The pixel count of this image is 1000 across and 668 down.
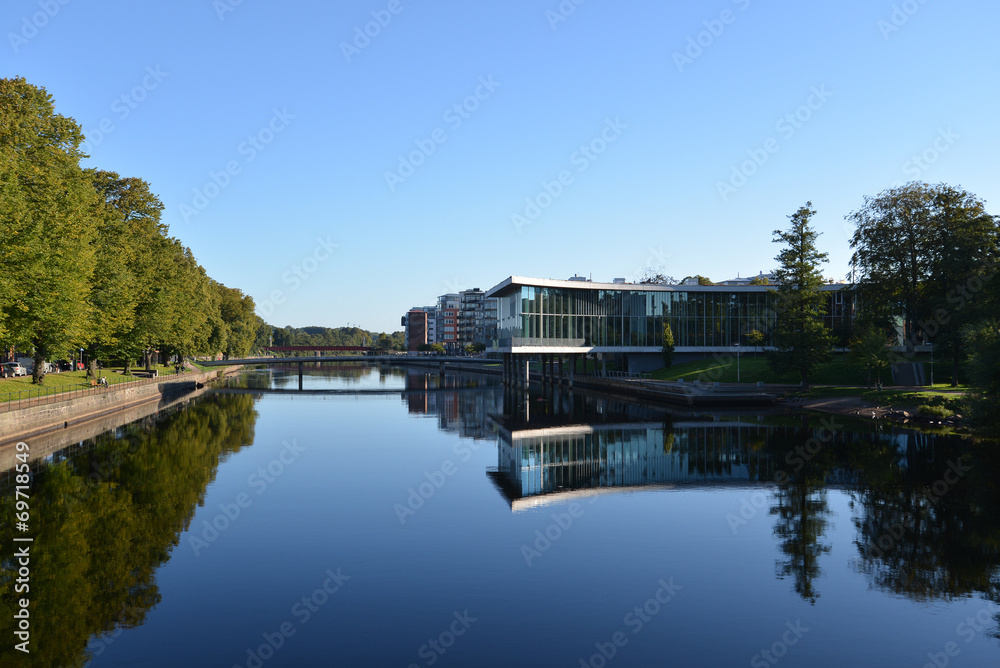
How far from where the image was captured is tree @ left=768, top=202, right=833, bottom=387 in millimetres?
67062

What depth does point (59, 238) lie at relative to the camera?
1742 inches

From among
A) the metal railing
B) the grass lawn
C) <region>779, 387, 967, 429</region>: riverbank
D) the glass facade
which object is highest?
the glass facade

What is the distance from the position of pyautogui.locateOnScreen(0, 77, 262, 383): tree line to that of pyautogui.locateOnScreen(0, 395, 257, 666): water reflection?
940cm

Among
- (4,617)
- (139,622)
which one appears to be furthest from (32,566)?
(139,622)

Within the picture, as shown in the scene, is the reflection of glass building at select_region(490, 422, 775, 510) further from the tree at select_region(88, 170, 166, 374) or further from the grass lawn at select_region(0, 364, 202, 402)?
the tree at select_region(88, 170, 166, 374)

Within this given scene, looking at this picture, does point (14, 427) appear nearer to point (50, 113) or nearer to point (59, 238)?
point (59, 238)

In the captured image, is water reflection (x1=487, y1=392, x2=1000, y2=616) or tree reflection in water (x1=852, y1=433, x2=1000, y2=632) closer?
tree reflection in water (x1=852, y1=433, x2=1000, y2=632)

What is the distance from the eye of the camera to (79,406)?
51469 millimetres

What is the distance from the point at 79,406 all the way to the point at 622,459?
41935mm

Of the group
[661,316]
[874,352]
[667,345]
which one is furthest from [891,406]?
[661,316]

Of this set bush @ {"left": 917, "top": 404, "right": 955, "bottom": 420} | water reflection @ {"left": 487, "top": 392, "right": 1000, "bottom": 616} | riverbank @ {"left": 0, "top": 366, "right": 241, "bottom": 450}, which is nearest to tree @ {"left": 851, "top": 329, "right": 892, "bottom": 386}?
water reflection @ {"left": 487, "top": 392, "right": 1000, "bottom": 616}

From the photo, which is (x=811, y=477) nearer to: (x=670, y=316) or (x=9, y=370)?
(x=670, y=316)

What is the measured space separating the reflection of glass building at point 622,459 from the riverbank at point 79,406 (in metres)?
29.5

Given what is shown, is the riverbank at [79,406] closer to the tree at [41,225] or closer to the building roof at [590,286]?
the tree at [41,225]
